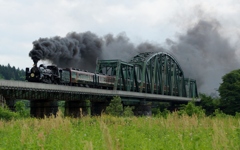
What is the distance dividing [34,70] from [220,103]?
186 ft

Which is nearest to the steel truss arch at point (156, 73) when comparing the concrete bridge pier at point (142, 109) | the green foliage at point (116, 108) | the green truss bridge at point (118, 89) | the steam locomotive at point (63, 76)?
the green truss bridge at point (118, 89)

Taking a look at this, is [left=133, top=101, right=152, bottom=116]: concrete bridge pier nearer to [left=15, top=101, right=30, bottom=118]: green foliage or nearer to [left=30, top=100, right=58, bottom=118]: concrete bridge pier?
[left=15, top=101, right=30, bottom=118]: green foliage

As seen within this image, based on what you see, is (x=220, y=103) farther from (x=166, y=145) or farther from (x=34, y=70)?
(x=166, y=145)

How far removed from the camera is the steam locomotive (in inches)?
1699

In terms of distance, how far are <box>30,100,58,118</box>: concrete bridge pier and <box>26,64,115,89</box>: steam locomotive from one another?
10.9ft

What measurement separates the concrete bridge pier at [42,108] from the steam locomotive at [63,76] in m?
3.31

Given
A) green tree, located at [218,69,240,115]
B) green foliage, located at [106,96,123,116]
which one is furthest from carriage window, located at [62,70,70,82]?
green tree, located at [218,69,240,115]

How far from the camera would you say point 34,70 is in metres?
42.9

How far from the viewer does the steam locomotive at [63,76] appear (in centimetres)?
4316

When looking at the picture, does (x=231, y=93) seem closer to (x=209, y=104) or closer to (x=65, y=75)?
(x=209, y=104)

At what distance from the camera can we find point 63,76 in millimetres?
48156

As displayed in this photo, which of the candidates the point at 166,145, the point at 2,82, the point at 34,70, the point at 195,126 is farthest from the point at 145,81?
the point at 166,145

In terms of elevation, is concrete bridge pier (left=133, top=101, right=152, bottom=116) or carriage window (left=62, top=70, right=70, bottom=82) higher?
carriage window (left=62, top=70, right=70, bottom=82)

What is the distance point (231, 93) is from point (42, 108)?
50.7 meters
